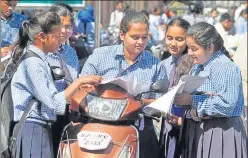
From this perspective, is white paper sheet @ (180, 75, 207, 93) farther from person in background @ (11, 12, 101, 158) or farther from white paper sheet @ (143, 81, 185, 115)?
person in background @ (11, 12, 101, 158)

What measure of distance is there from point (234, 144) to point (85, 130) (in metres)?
1.17

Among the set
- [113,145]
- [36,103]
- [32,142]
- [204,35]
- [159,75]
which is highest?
[204,35]

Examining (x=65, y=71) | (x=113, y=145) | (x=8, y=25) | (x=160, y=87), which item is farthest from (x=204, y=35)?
(x=8, y=25)

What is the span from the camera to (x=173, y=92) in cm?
457

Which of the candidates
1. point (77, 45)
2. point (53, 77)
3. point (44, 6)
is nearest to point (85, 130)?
point (53, 77)

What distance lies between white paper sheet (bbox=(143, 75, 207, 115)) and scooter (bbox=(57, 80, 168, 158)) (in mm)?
91

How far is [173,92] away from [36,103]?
3.31 feet

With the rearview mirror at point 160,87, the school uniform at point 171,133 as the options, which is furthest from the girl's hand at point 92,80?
the school uniform at point 171,133

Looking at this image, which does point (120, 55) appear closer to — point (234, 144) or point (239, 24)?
point (234, 144)

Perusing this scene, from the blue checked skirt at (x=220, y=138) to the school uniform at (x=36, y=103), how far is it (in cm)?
107

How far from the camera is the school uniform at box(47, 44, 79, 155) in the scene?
17.5ft

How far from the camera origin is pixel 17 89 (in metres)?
4.85

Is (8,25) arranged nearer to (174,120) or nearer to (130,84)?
(174,120)

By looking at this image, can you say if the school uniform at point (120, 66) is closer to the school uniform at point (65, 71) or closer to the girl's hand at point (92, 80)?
the school uniform at point (65, 71)
